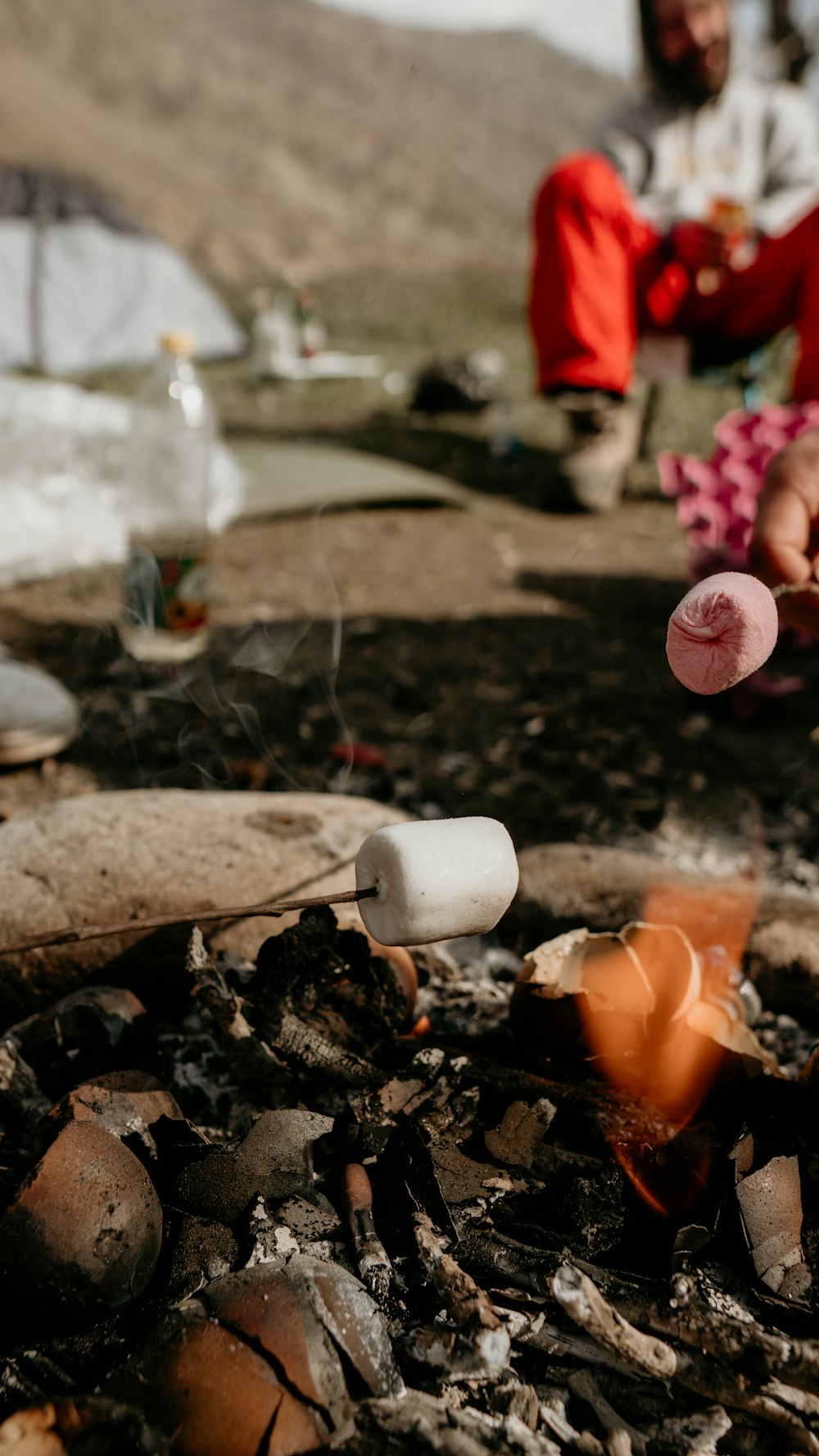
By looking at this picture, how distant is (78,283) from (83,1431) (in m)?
7.68

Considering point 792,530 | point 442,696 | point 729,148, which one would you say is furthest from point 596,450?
point 792,530

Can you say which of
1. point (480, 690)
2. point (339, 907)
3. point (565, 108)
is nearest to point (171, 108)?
point (565, 108)

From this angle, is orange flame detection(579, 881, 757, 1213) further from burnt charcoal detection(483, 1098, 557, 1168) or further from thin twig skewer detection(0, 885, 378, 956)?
thin twig skewer detection(0, 885, 378, 956)

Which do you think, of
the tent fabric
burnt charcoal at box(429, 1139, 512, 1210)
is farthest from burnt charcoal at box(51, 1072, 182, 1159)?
the tent fabric

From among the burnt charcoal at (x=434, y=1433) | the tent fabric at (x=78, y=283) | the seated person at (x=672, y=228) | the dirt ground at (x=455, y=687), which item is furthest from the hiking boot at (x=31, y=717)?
the tent fabric at (x=78, y=283)

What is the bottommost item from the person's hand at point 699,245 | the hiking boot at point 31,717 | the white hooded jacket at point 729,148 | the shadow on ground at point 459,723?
the shadow on ground at point 459,723

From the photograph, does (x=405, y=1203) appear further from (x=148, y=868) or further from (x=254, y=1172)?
(x=148, y=868)

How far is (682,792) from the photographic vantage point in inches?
103

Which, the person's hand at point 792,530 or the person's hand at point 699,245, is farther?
the person's hand at point 699,245

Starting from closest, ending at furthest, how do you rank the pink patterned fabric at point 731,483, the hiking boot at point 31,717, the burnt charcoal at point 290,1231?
the burnt charcoal at point 290,1231 < the hiking boot at point 31,717 < the pink patterned fabric at point 731,483

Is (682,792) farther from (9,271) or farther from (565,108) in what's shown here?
(565,108)

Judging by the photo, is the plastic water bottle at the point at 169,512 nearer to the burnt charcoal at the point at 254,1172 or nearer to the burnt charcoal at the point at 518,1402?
the burnt charcoal at the point at 254,1172

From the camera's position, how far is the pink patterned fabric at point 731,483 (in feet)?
9.37

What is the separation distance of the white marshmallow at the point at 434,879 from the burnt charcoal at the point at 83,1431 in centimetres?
52
